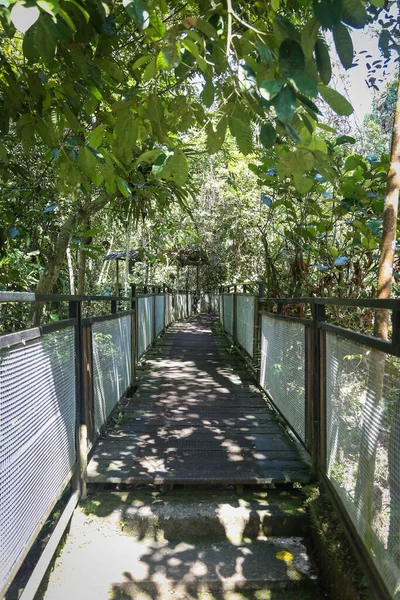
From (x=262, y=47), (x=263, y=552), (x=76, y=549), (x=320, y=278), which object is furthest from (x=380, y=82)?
(x=76, y=549)

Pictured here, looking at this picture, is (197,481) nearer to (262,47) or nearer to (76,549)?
(76,549)

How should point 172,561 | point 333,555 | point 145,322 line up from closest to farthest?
point 333,555 < point 172,561 < point 145,322

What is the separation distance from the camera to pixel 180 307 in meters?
18.3

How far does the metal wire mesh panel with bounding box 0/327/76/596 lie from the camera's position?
5.69ft

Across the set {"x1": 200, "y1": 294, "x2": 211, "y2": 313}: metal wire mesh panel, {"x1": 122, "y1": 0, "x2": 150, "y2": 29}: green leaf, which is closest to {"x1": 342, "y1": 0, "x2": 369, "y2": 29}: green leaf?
{"x1": 122, "y1": 0, "x2": 150, "y2": 29}: green leaf

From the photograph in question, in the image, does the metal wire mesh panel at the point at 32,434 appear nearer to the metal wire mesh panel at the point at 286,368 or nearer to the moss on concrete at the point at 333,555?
the moss on concrete at the point at 333,555

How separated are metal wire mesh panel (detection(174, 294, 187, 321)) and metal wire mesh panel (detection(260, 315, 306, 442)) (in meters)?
11.5

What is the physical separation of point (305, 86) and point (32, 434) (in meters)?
1.73

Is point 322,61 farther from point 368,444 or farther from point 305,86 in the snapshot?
point 368,444

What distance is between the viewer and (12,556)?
68.9 inches

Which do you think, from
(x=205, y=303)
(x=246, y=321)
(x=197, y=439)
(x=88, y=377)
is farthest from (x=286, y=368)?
(x=205, y=303)

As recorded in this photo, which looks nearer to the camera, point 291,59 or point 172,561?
point 291,59

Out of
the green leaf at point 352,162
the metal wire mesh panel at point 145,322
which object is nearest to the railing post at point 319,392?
the green leaf at point 352,162

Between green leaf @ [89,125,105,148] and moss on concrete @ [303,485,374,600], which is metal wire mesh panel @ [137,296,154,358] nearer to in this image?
Result: moss on concrete @ [303,485,374,600]
